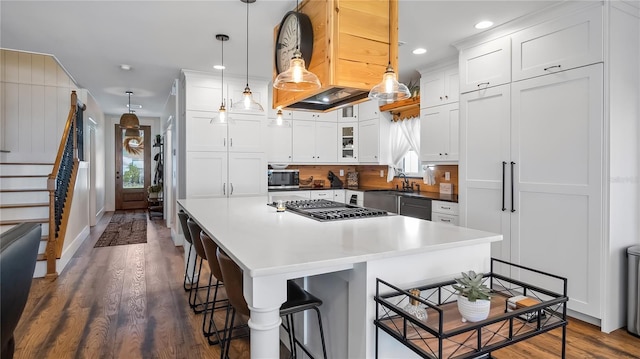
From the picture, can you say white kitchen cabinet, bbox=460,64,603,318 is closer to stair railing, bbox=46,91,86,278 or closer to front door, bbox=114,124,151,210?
stair railing, bbox=46,91,86,278

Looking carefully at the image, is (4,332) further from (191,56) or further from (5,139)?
(5,139)

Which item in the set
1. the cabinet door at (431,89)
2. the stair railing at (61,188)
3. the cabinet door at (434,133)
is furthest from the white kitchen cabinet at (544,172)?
the stair railing at (61,188)

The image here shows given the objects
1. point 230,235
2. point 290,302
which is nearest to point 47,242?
point 230,235

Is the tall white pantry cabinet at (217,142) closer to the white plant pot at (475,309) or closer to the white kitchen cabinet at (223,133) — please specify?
the white kitchen cabinet at (223,133)

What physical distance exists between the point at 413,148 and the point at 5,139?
5.94 m

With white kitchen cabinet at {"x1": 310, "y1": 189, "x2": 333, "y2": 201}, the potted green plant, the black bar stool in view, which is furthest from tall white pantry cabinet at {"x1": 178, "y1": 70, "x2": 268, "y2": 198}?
the potted green plant

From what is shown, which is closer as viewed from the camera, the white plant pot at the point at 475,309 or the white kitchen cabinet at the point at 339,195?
the white plant pot at the point at 475,309

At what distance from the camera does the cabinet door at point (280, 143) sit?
18.2 feet

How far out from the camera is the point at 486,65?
3361 millimetres

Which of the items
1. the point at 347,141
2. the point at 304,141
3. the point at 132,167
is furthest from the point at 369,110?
the point at 132,167

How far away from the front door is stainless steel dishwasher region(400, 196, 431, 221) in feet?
25.0

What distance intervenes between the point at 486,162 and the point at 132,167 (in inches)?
355

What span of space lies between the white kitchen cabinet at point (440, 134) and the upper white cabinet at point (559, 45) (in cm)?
107

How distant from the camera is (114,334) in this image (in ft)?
8.34
